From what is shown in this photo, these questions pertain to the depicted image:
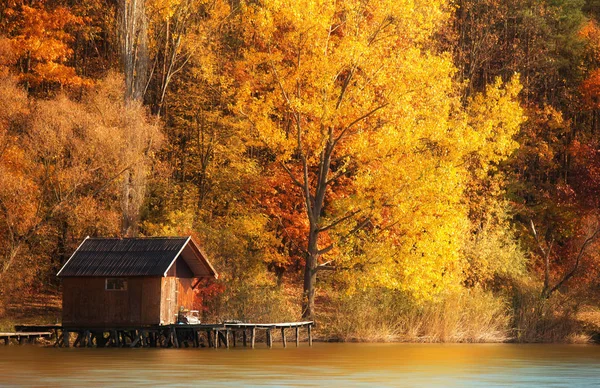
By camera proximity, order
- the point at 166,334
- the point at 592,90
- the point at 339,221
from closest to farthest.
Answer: the point at 166,334 < the point at 339,221 < the point at 592,90

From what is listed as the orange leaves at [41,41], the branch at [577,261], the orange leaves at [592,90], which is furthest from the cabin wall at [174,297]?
the orange leaves at [592,90]

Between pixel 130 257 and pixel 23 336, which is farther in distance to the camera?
pixel 23 336

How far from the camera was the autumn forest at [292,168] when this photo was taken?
149ft

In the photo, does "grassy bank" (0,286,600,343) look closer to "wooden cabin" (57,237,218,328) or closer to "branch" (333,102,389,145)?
"wooden cabin" (57,237,218,328)

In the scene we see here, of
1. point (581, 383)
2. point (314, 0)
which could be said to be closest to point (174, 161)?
point (314, 0)

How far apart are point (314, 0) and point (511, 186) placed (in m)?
17.8

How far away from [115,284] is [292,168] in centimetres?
1119

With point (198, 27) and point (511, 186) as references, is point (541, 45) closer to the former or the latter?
point (511, 186)

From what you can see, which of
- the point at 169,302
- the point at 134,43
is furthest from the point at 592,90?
the point at 169,302

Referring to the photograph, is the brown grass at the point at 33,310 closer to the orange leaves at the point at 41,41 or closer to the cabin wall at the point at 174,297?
the cabin wall at the point at 174,297

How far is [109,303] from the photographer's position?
4300 cm

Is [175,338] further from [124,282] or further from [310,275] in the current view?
[310,275]

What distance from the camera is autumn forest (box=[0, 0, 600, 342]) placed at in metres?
45.3

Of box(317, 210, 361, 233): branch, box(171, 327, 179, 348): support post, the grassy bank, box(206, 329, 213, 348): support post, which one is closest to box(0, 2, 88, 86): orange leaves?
the grassy bank
